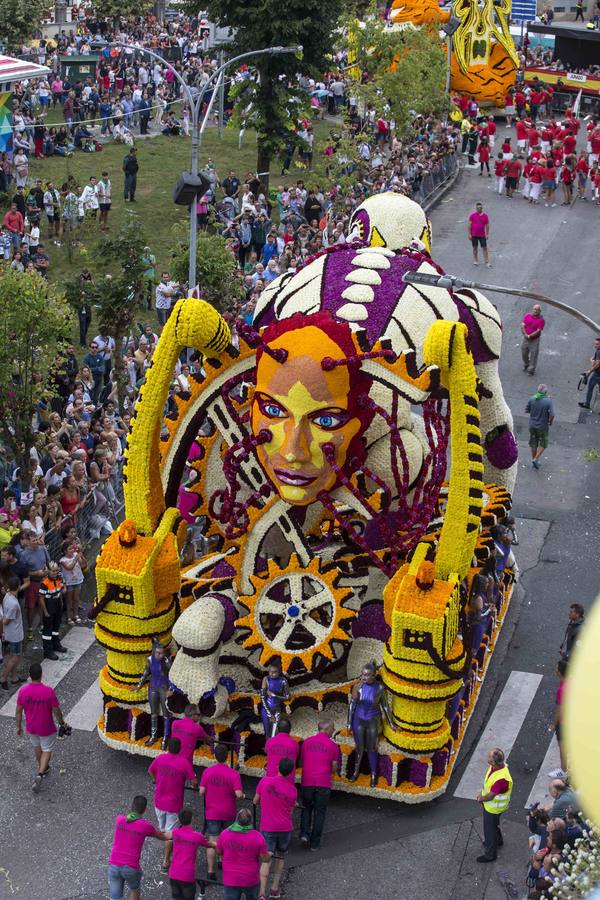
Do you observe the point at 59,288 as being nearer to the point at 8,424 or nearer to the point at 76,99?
the point at 8,424

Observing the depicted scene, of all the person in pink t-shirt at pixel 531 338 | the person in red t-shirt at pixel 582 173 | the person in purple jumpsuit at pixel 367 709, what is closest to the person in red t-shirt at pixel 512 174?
the person in red t-shirt at pixel 582 173

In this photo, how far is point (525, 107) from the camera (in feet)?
136

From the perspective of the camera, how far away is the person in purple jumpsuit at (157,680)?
12.9 metres

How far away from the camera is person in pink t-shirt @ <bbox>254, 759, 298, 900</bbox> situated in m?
11.4

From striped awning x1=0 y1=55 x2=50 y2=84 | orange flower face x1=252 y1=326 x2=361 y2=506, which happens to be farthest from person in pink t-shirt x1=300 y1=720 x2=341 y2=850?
striped awning x1=0 y1=55 x2=50 y2=84

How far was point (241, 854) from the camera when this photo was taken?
35.3 feet

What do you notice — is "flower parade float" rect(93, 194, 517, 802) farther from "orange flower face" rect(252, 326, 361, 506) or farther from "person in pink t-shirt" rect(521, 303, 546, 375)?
"person in pink t-shirt" rect(521, 303, 546, 375)

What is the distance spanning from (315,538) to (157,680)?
82.1 inches

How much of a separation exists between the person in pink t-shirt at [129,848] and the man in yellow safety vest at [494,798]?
2745 millimetres

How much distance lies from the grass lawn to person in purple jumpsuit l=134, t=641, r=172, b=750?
1567 cm

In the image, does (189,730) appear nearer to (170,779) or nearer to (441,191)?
(170,779)

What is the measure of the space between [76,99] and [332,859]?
29123mm

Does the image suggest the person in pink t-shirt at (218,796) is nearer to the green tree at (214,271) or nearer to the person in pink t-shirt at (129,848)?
the person in pink t-shirt at (129,848)

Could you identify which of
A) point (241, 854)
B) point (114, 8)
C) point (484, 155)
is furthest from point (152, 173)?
point (241, 854)
